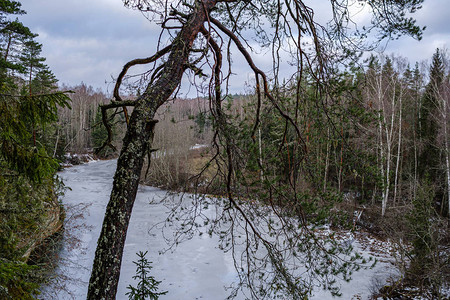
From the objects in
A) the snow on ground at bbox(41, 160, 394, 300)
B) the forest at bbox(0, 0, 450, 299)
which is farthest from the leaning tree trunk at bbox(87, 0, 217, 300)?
the snow on ground at bbox(41, 160, 394, 300)

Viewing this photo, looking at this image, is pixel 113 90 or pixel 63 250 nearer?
pixel 113 90

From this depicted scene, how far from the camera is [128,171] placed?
1.96 m

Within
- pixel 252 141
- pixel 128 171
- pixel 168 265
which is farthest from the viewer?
pixel 168 265

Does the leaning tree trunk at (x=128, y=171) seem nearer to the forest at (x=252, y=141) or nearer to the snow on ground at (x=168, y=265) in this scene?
the forest at (x=252, y=141)

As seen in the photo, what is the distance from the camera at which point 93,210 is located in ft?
45.2

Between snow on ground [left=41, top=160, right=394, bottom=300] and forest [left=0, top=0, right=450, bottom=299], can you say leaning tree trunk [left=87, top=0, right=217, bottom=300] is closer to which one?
forest [left=0, top=0, right=450, bottom=299]

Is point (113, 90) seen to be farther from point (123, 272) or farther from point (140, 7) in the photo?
point (123, 272)

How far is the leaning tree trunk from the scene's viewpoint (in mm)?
1873

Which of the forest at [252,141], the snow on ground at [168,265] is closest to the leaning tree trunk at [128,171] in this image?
the forest at [252,141]

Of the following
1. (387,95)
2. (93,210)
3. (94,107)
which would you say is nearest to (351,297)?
(93,210)

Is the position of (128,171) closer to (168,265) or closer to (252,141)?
(252,141)

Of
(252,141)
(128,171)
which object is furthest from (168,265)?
(128,171)

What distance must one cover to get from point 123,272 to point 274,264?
765 cm

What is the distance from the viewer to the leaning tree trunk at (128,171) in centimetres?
187
